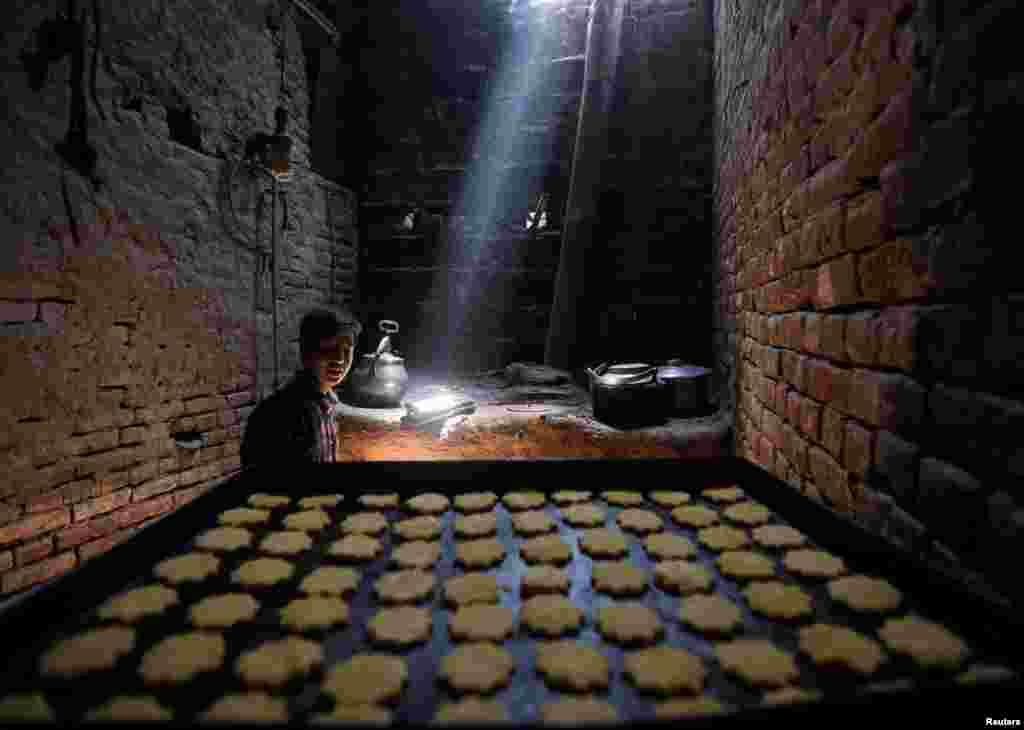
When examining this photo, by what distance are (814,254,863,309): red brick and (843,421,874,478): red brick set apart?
395 millimetres

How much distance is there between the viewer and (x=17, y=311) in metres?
2.63

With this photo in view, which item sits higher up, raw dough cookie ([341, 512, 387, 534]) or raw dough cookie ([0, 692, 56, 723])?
raw dough cookie ([0, 692, 56, 723])

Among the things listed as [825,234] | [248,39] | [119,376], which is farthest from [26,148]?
[825,234]

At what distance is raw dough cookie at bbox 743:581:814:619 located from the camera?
0.97m

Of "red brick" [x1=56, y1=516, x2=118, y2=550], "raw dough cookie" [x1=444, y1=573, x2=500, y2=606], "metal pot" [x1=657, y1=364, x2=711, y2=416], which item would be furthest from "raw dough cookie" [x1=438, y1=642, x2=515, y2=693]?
"metal pot" [x1=657, y1=364, x2=711, y2=416]

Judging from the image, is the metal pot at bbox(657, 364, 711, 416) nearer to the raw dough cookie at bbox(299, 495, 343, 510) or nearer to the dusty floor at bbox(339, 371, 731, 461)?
the dusty floor at bbox(339, 371, 731, 461)

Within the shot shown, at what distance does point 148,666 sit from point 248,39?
557cm

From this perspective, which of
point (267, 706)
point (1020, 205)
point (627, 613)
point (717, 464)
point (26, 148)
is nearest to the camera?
point (267, 706)

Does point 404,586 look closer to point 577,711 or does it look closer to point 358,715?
point 358,715

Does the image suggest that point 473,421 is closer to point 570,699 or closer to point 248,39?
point 570,699

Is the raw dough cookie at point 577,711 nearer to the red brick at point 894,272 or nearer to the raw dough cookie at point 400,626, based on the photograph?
the raw dough cookie at point 400,626

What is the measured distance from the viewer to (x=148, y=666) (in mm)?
836

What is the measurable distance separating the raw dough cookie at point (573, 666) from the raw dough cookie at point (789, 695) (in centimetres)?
26

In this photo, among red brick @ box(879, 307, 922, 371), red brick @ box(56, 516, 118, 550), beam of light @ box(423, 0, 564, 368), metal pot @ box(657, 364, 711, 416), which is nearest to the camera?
red brick @ box(879, 307, 922, 371)
